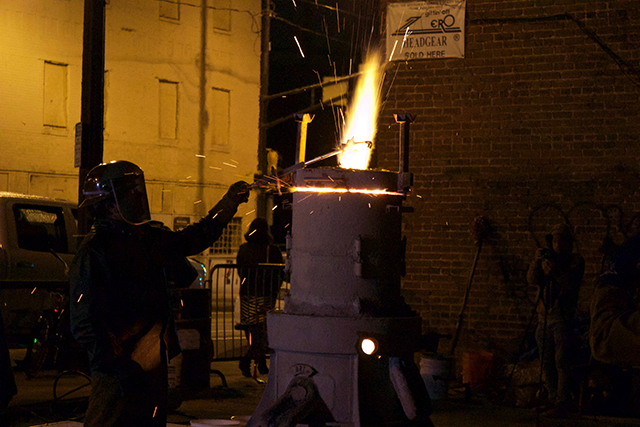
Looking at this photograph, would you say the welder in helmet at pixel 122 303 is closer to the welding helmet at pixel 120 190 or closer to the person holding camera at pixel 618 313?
the welding helmet at pixel 120 190

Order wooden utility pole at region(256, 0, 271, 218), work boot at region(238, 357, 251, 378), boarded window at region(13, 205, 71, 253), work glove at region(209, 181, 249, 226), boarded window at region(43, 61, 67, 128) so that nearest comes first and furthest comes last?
work glove at region(209, 181, 249, 226) < work boot at region(238, 357, 251, 378) < boarded window at region(13, 205, 71, 253) < wooden utility pole at region(256, 0, 271, 218) < boarded window at region(43, 61, 67, 128)

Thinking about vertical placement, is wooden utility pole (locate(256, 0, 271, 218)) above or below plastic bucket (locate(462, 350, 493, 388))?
above

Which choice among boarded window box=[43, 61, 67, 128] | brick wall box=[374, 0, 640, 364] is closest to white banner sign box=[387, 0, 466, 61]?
brick wall box=[374, 0, 640, 364]

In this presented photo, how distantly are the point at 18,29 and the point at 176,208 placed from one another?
7.78 metres

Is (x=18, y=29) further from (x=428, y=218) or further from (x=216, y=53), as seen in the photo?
(x=428, y=218)

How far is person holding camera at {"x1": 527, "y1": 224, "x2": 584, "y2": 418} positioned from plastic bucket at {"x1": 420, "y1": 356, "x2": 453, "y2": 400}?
41.1 inches

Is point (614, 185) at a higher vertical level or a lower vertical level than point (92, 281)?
higher

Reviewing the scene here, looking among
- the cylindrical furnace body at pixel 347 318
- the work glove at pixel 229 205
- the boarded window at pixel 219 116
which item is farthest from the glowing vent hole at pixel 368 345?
the boarded window at pixel 219 116

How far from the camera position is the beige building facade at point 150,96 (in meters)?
23.0

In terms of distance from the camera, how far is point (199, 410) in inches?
289

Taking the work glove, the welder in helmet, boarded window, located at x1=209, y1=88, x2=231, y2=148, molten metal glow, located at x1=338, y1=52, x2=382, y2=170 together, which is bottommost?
the welder in helmet

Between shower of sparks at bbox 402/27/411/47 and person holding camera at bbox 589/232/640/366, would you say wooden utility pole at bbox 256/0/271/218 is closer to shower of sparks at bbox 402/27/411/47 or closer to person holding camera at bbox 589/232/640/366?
shower of sparks at bbox 402/27/411/47

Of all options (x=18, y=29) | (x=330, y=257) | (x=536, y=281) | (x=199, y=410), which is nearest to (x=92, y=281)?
(x=330, y=257)

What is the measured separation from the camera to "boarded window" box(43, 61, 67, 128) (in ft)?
77.3
